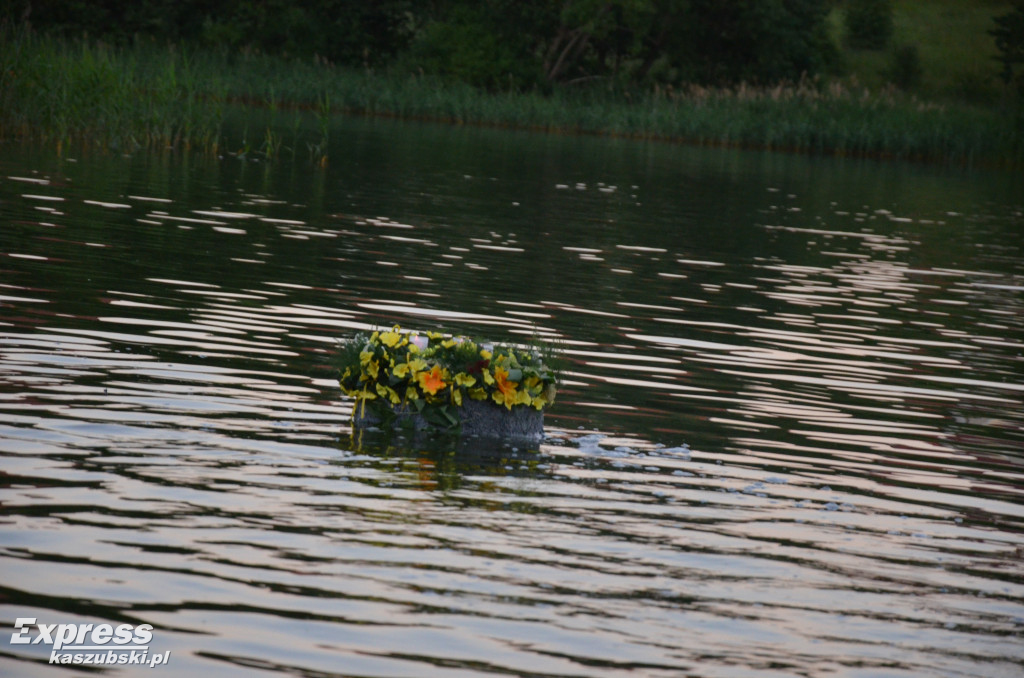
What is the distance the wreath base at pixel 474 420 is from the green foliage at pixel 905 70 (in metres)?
92.9

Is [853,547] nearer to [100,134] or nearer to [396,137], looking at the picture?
[100,134]

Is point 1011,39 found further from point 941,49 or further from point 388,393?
point 388,393

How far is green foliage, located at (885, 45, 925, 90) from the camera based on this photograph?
97.9m

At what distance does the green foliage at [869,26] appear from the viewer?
106500 mm

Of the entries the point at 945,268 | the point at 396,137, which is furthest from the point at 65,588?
the point at 396,137

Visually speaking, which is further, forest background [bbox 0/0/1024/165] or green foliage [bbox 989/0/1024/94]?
green foliage [bbox 989/0/1024/94]

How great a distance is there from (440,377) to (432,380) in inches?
2.6

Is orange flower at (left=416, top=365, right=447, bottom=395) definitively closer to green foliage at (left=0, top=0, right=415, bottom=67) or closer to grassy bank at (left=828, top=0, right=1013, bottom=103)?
green foliage at (left=0, top=0, right=415, bottom=67)

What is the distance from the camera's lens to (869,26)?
106500 mm

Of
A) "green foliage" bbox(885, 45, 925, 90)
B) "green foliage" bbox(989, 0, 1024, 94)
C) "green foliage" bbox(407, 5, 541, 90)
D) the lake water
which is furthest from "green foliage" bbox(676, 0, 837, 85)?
the lake water

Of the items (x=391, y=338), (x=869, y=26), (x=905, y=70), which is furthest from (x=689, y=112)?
(x=869, y=26)

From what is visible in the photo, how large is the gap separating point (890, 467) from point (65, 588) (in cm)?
557

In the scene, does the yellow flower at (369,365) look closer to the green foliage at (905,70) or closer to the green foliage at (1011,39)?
the green foliage at (1011,39)

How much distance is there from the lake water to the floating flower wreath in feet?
1.02
